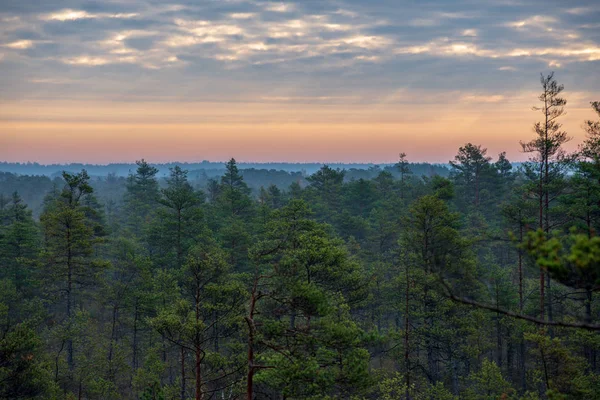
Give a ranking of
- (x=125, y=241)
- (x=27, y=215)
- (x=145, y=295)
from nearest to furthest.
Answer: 1. (x=145, y=295)
2. (x=125, y=241)
3. (x=27, y=215)

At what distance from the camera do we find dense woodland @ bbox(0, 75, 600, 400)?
42.6 ft

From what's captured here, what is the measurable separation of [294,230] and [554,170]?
47.1ft

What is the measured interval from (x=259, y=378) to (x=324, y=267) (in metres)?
6.72

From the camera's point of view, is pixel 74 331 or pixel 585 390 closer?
pixel 585 390

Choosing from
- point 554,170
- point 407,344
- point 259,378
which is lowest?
point 407,344

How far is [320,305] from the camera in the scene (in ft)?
42.1

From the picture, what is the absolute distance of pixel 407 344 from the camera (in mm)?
21312

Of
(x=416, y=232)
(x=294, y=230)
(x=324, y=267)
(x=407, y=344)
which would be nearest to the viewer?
(x=324, y=267)

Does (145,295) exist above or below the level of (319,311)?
below

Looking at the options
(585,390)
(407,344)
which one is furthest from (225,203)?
(585,390)

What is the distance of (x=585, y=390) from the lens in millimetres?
14484

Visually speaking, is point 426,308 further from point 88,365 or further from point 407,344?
point 88,365

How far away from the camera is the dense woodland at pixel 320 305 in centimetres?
1298

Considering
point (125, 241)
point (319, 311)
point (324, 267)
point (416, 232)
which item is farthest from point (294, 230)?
point (125, 241)
